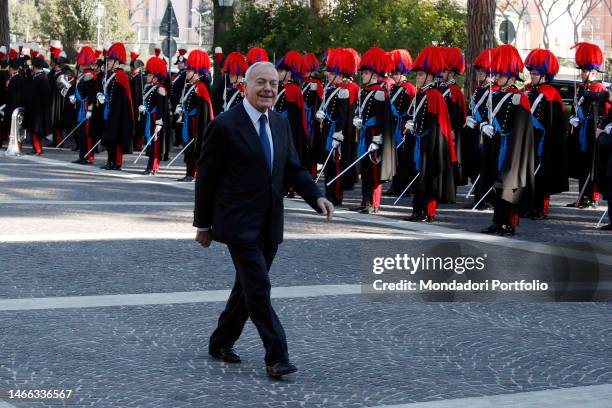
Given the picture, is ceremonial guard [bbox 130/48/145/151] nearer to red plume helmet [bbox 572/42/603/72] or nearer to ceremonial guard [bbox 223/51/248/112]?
ceremonial guard [bbox 223/51/248/112]

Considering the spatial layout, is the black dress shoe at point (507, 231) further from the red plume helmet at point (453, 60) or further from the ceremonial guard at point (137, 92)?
the ceremonial guard at point (137, 92)

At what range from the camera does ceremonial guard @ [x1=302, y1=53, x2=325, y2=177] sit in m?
18.7

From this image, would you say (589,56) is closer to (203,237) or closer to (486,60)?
(486,60)

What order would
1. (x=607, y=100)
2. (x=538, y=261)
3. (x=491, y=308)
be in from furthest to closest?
(x=607, y=100) < (x=538, y=261) < (x=491, y=308)

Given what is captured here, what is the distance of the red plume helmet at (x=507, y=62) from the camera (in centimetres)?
1449

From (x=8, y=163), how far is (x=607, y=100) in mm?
11060

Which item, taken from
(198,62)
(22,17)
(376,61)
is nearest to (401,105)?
(376,61)

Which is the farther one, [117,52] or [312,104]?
[117,52]

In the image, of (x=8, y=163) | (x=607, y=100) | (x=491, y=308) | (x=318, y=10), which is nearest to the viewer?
(x=491, y=308)

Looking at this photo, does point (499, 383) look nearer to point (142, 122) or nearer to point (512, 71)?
point (512, 71)

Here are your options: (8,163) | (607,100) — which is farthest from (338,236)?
(8,163)

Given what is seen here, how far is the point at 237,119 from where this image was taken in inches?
283

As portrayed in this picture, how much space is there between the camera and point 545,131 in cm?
1641

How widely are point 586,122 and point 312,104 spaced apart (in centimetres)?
396
